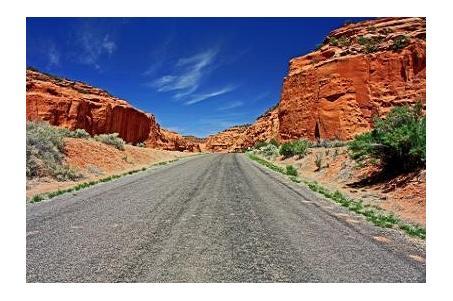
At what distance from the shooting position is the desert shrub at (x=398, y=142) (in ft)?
39.2

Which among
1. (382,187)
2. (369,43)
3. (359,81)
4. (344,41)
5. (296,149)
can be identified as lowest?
(382,187)

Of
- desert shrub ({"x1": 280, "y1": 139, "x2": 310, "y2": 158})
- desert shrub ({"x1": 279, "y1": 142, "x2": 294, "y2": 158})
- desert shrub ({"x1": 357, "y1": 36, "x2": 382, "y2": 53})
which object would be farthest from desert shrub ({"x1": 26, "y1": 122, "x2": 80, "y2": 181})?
desert shrub ({"x1": 357, "y1": 36, "x2": 382, "y2": 53})

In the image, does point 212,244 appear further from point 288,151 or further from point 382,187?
point 288,151

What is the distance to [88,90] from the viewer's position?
189ft

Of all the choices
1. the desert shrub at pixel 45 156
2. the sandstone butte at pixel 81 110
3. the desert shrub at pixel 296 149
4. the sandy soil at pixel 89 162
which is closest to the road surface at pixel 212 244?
the sandy soil at pixel 89 162

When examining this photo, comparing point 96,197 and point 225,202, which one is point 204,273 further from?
point 96,197

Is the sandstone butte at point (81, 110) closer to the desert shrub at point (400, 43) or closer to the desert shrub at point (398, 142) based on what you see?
the desert shrub at point (400, 43)

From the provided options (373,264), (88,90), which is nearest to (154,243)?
(373,264)

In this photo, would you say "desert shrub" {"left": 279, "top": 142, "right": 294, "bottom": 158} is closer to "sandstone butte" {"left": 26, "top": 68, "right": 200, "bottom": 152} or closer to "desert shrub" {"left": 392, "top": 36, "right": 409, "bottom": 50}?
"desert shrub" {"left": 392, "top": 36, "right": 409, "bottom": 50}

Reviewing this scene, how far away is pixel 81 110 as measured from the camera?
46.7 meters

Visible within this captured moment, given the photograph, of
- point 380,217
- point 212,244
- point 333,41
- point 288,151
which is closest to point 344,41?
point 333,41

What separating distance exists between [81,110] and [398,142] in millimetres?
41127

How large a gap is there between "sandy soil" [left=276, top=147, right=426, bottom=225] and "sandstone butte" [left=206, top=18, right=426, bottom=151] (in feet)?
48.9
